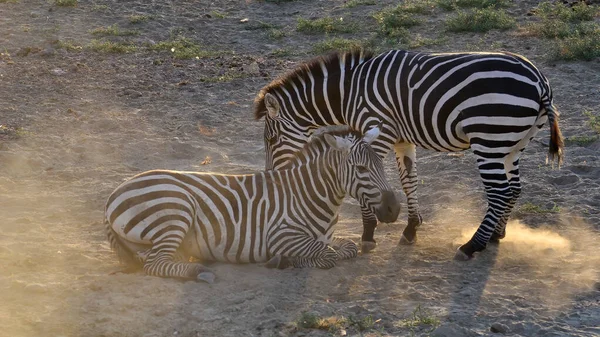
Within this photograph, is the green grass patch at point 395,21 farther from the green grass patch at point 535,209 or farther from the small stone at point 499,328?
the small stone at point 499,328

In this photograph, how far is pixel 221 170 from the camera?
10.2m

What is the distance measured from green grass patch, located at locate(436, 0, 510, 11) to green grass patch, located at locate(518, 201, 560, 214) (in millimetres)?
7850

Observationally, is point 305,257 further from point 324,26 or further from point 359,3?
point 359,3

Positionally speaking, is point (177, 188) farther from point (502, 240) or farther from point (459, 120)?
point (502, 240)

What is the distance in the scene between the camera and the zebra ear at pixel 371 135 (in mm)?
7430

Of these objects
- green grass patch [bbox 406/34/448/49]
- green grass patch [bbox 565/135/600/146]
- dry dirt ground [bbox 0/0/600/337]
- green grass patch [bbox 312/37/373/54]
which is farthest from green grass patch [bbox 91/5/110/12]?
green grass patch [bbox 565/135/600/146]

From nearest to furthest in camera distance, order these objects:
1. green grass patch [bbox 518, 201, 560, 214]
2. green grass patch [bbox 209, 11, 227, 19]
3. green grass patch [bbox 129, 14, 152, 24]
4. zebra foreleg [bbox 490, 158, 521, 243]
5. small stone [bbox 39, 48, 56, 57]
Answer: zebra foreleg [bbox 490, 158, 521, 243] < green grass patch [bbox 518, 201, 560, 214] < small stone [bbox 39, 48, 56, 57] < green grass patch [bbox 129, 14, 152, 24] < green grass patch [bbox 209, 11, 227, 19]

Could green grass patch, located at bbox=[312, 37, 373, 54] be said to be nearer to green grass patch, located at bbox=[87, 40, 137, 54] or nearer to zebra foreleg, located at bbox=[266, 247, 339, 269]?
green grass patch, located at bbox=[87, 40, 137, 54]

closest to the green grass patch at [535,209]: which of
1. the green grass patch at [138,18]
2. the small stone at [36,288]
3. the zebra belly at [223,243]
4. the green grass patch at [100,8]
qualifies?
the zebra belly at [223,243]

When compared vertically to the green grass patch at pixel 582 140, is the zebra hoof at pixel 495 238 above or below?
below

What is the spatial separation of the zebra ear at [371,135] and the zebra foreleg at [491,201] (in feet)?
3.02

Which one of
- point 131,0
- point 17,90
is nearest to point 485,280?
point 17,90

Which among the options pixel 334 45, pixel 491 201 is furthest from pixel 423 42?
pixel 491 201

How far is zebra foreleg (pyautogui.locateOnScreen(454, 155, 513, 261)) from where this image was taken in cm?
757
